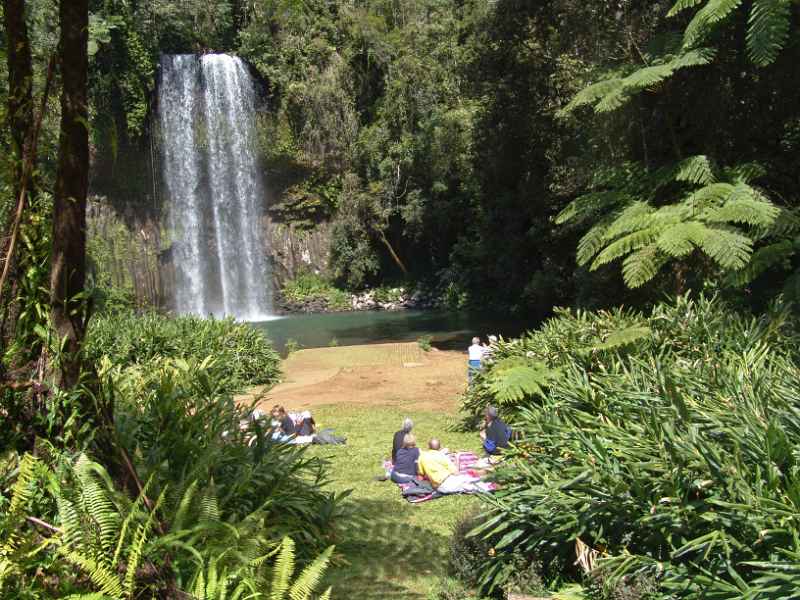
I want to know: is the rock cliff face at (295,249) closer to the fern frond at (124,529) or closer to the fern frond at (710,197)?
the fern frond at (710,197)

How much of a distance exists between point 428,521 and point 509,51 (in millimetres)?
14856

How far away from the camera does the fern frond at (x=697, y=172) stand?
31.8ft

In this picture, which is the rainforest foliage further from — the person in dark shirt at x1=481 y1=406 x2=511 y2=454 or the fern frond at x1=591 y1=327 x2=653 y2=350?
the person in dark shirt at x1=481 y1=406 x2=511 y2=454

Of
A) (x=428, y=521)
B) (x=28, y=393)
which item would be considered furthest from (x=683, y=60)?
(x=28, y=393)

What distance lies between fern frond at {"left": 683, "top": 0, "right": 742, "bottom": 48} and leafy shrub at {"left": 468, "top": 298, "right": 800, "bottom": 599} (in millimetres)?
4679

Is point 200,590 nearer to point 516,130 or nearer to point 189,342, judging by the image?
point 189,342

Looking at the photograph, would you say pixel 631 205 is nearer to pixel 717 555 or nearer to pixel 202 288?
pixel 717 555

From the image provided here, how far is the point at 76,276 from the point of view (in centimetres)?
325

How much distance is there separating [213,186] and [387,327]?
1043 centimetres

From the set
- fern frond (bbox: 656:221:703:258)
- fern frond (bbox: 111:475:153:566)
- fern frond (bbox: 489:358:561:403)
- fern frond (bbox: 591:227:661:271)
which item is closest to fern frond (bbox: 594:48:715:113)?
fern frond (bbox: 591:227:661:271)

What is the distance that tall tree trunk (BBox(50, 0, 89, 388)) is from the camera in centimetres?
318

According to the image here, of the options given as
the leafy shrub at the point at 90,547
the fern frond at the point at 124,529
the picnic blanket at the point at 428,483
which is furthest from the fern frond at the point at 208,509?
the picnic blanket at the point at 428,483

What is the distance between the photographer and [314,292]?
32844 mm

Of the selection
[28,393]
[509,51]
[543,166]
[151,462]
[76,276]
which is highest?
[509,51]
